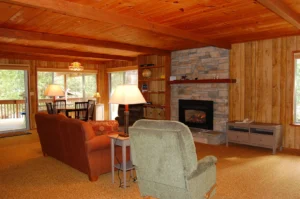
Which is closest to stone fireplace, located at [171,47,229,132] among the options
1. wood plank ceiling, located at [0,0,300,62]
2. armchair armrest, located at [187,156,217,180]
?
wood plank ceiling, located at [0,0,300,62]

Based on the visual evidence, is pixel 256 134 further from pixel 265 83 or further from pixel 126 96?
pixel 126 96

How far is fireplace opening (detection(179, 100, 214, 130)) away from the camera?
629 centimetres

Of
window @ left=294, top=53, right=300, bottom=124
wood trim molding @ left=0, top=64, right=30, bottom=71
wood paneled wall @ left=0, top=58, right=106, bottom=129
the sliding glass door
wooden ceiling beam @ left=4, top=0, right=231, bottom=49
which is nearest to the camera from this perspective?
wooden ceiling beam @ left=4, top=0, right=231, bottom=49

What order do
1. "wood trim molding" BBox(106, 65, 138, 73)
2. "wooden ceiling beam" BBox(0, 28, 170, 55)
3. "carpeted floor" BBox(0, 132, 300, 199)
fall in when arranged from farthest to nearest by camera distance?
"wood trim molding" BBox(106, 65, 138, 73) < "wooden ceiling beam" BBox(0, 28, 170, 55) < "carpeted floor" BBox(0, 132, 300, 199)

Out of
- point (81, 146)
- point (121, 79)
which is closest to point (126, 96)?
point (81, 146)

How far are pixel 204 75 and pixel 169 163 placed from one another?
4.51 meters

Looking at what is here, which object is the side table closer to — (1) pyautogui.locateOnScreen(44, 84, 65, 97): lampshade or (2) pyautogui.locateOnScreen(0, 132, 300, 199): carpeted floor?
(2) pyautogui.locateOnScreen(0, 132, 300, 199): carpeted floor

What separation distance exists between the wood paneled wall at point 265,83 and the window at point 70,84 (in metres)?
5.65

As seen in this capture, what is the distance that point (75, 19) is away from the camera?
3.83 m

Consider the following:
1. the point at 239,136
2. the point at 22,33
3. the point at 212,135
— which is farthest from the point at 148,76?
the point at 22,33

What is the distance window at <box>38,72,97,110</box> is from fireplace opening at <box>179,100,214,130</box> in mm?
4063

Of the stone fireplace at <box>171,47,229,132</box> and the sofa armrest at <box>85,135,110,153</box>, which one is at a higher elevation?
the stone fireplace at <box>171,47,229,132</box>

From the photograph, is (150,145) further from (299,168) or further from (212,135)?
(212,135)

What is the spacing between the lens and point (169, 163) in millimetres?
2256
